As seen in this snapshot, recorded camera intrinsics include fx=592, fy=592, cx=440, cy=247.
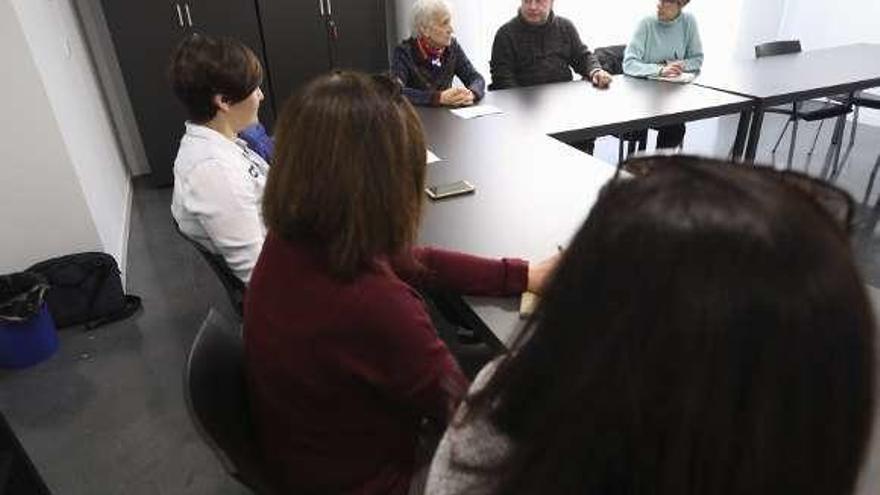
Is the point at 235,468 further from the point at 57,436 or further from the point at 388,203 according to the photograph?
the point at 57,436

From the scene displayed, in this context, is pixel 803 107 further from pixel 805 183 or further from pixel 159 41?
pixel 159 41

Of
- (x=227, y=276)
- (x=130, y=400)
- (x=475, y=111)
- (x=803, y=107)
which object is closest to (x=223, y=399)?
(x=227, y=276)

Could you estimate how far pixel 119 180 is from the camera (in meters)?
3.54

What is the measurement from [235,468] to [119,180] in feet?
10.5

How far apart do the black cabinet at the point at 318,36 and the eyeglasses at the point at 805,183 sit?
11.8 ft

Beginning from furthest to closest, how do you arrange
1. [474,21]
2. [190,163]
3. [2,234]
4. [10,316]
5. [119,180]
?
[474,21] → [119,180] → [2,234] → [10,316] → [190,163]

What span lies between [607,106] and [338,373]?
220cm

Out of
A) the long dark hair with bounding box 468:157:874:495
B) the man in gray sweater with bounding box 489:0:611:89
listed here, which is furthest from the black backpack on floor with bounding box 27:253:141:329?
the long dark hair with bounding box 468:157:874:495

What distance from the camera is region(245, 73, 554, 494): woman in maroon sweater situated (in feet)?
2.97

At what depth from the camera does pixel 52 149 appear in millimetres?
2371

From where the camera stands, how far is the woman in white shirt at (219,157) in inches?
60.6

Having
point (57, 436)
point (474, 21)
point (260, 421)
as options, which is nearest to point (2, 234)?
point (57, 436)

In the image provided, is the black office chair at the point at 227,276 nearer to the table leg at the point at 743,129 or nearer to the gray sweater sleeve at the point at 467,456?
the gray sweater sleeve at the point at 467,456

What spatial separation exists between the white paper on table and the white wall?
1.66m
